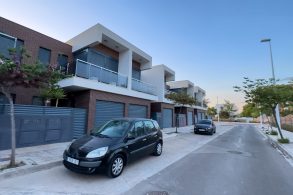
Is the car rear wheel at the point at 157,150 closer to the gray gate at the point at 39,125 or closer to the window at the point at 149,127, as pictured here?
the window at the point at 149,127

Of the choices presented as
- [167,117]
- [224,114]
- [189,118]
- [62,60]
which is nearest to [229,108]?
[224,114]

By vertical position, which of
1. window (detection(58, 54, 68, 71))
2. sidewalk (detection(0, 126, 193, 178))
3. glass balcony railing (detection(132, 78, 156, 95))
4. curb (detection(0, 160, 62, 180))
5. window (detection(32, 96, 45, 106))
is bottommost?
curb (detection(0, 160, 62, 180))

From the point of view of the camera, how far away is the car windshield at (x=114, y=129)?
633 cm

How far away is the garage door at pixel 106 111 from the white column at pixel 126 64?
198 cm

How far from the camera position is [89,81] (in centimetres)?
1160

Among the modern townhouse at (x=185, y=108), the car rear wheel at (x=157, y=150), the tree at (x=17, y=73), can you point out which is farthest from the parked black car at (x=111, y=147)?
the modern townhouse at (x=185, y=108)

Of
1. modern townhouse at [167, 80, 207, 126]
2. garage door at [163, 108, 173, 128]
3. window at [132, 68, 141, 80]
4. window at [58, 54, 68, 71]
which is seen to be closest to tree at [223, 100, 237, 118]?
modern townhouse at [167, 80, 207, 126]

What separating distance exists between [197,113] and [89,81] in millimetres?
28634

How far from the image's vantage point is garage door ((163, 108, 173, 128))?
22603mm

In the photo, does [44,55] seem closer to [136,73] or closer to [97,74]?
[97,74]

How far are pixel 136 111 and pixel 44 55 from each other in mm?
8307

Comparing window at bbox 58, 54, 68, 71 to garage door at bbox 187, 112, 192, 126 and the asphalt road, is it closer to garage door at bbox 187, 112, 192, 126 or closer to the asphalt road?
the asphalt road

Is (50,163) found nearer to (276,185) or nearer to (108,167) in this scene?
(108,167)

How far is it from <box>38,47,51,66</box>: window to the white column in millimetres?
5475
